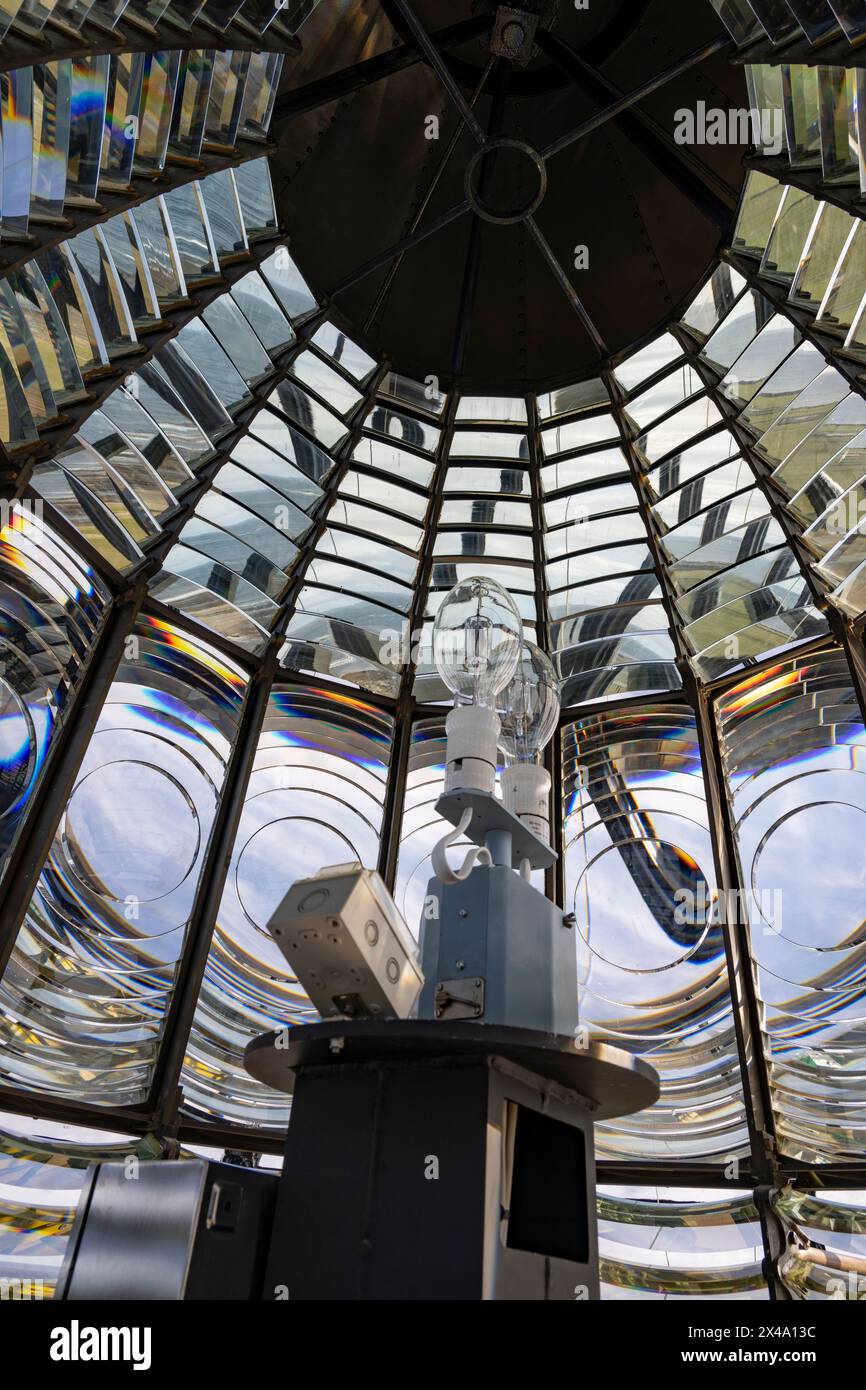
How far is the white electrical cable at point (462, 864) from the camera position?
2689 mm

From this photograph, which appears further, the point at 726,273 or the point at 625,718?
the point at 625,718

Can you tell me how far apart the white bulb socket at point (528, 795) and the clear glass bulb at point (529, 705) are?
21cm

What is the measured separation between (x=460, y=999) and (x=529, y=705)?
1.41m

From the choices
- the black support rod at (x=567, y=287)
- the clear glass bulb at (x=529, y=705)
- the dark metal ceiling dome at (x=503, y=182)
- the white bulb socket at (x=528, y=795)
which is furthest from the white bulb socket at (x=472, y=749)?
the black support rod at (x=567, y=287)

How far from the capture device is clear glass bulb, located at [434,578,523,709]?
3.41 metres

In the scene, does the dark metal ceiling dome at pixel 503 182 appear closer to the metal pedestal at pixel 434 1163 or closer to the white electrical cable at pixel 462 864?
the white electrical cable at pixel 462 864

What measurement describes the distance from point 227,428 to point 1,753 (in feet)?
10.1

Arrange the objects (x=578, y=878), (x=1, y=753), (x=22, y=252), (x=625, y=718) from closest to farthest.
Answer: (x=22, y=252), (x=1, y=753), (x=578, y=878), (x=625, y=718)

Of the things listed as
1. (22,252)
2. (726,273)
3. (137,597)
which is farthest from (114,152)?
(726,273)

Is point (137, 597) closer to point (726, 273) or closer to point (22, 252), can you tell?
point (22, 252)

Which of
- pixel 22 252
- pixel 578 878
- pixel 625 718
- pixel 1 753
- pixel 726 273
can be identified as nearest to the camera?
pixel 22 252

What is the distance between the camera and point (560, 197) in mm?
8672

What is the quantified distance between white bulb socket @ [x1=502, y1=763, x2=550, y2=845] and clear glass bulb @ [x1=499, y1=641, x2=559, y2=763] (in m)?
0.21

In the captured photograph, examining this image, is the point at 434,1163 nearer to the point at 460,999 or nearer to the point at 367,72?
the point at 460,999
